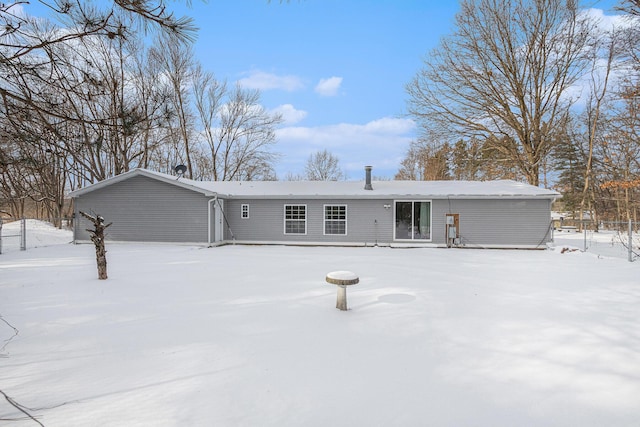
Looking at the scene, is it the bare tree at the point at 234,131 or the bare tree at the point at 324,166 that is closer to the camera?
the bare tree at the point at 234,131

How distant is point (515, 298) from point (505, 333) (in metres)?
1.89

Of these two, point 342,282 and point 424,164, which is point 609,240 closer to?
point 424,164

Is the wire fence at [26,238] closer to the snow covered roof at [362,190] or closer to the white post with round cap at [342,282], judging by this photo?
the snow covered roof at [362,190]

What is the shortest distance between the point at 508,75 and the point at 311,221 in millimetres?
12987

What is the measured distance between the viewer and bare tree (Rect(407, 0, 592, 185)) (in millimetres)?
16188

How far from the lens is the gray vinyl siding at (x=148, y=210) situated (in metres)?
12.8

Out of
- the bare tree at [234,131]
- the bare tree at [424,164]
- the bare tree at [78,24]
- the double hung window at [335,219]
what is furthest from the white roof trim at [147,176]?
the bare tree at [424,164]

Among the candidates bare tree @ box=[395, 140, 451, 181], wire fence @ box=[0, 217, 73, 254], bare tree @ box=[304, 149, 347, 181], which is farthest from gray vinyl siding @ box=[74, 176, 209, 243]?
bare tree @ box=[304, 149, 347, 181]

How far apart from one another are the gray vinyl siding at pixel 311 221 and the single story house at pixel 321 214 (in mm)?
40

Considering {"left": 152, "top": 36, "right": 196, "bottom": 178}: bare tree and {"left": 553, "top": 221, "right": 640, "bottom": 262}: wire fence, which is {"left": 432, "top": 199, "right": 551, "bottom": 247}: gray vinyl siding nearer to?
{"left": 553, "top": 221, "right": 640, "bottom": 262}: wire fence

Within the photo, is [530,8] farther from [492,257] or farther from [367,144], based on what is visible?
[492,257]

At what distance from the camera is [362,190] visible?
44.7 ft

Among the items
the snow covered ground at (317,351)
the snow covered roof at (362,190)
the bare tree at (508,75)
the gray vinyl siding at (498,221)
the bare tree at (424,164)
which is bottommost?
the snow covered ground at (317,351)

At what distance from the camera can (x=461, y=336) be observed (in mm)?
3799
